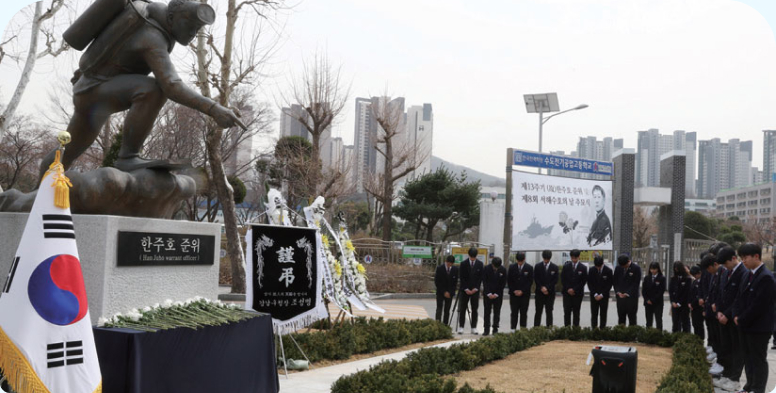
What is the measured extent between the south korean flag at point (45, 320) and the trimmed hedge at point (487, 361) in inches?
98.6

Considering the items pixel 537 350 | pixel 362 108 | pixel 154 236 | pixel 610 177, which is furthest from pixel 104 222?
pixel 362 108

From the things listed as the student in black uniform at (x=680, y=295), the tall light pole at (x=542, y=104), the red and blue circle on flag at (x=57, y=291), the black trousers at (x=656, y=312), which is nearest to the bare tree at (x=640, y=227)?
the tall light pole at (x=542, y=104)

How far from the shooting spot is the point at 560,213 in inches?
802

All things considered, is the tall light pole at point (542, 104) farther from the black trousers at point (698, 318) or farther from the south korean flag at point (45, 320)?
the south korean flag at point (45, 320)

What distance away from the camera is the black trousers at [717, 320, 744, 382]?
25.5 feet

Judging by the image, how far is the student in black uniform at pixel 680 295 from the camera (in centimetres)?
1127

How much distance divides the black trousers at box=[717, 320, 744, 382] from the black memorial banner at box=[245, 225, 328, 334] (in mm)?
4942

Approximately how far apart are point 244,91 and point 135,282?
69.1 ft

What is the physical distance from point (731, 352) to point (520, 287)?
4.92 meters

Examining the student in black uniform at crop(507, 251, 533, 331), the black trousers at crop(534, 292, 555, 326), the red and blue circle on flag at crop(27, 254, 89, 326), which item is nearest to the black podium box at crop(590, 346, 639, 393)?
the red and blue circle on flag at crop(27, 254, 89, 326)

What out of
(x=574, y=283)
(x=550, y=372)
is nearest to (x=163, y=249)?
(x=550, y=372)

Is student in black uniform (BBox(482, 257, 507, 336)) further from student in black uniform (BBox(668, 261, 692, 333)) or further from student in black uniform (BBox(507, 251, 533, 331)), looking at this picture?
student in black uniform (BBox(668, 261, 692, 333))

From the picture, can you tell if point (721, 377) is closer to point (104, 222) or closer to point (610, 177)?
point (104, 222)

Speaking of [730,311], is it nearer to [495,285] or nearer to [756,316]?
[756,316]
